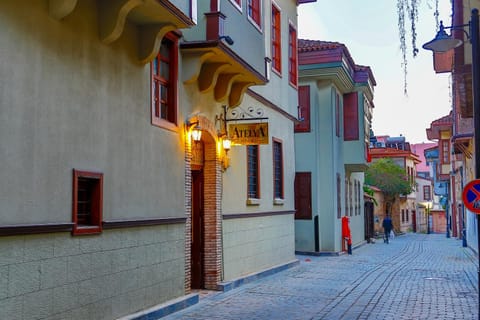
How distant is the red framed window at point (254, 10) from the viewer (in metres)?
14.4

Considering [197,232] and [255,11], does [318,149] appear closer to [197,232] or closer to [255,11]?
[255,11]

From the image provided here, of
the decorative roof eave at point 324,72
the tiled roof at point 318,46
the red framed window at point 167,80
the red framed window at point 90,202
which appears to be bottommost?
the red framed window at point 90,202

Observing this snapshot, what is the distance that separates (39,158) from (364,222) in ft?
95.9

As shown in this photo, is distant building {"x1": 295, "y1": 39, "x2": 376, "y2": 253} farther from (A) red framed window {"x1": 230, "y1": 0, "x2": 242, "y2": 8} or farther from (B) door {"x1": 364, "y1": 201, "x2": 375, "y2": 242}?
(B) door {"x1": 364, "y1": 201, "x2": 375, "y2": 242}

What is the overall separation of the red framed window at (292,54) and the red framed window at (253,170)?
177 inches

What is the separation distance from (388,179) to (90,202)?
42.1 meters

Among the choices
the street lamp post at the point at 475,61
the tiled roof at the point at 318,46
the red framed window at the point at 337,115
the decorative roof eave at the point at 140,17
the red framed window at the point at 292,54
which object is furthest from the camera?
the red framed window at the point at 337,115

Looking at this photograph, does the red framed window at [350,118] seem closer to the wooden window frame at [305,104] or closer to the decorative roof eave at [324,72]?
the decorative roof eave at [324,72]

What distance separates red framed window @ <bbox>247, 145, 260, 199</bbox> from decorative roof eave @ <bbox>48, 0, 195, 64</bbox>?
602 cm

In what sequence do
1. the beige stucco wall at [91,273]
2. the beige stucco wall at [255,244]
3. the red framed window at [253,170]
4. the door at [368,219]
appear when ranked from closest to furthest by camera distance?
the beige stucco wall at [91,273], the beige stucco wall at [255,244], the red framed window at [253,170], the door at [368,219]

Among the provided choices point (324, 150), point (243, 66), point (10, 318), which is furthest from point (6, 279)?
point (324, 150)

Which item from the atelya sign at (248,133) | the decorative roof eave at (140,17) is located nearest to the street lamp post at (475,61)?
the decorative roof eave at (140,17)

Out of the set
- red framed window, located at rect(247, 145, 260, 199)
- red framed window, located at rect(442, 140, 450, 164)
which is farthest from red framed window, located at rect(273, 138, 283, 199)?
red framed window, located at rect(442, 140, 450, 164)

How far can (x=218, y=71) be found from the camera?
40.5 feet
